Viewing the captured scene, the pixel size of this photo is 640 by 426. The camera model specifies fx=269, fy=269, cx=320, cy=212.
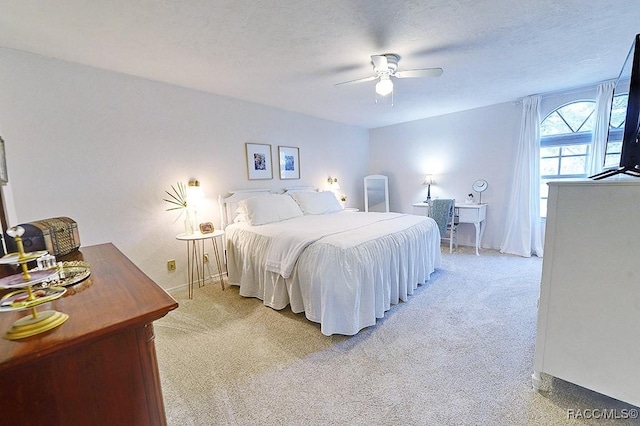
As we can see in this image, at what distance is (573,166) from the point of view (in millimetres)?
3711

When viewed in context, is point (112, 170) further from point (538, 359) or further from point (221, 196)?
point (538, 359)

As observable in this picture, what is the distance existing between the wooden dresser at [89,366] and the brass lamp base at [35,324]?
16 mm

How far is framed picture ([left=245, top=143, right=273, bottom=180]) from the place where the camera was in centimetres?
365

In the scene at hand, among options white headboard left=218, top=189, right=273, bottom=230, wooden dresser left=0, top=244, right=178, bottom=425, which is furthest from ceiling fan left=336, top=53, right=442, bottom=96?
wooden dresser left=0, top=244, right=178, bottom=425

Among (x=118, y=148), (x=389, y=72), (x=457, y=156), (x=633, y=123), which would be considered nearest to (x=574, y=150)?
(x=457, y=156)

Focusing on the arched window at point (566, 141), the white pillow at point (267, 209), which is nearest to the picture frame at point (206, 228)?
the white pillow at point (267, 209)

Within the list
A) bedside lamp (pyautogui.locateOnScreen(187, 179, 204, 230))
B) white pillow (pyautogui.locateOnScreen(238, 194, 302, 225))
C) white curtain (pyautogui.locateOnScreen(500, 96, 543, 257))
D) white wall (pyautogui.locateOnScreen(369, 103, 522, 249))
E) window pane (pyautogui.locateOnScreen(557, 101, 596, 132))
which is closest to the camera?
bedside lamp (pyautogui.locateOnScreen(187, 179, 204, 230))

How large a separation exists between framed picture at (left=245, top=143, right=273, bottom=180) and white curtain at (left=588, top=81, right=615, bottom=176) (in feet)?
13.7

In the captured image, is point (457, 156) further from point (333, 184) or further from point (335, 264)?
point (335, 264)

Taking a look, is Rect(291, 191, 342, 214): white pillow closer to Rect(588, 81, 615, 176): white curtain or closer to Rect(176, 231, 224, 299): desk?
Rect(176, 231, 224, 299): desk

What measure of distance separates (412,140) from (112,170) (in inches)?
182

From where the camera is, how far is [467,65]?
2631 millimetres

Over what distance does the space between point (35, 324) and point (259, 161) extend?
324 cm

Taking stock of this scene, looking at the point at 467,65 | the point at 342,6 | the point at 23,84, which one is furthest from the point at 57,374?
the point at 467,65
